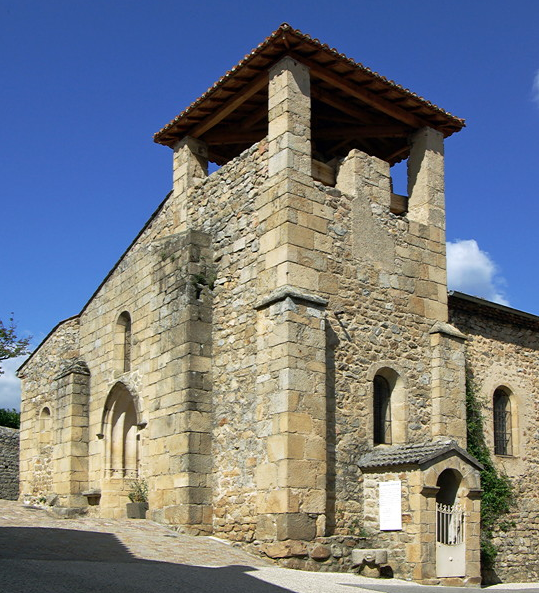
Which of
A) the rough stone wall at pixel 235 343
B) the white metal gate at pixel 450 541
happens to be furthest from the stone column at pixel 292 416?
the white metal gate at pixel 450 541

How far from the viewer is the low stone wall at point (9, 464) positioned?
2497cm

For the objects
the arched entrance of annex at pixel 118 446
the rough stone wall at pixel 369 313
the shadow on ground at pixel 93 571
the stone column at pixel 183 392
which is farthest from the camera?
the arched entrance of annex at pixel 118 446

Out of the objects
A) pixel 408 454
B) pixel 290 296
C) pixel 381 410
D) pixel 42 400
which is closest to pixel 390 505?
pixel 408 454

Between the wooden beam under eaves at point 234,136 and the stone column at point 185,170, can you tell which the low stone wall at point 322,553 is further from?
the wooden beam under eaves at point 234,136

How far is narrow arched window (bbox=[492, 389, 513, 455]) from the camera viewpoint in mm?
16609

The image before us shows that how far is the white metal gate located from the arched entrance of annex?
6566 mm

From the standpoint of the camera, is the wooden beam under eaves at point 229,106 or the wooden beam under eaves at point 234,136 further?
the wooden beam under eaves at point 234,136

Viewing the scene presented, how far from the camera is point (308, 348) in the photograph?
1238 centimetres

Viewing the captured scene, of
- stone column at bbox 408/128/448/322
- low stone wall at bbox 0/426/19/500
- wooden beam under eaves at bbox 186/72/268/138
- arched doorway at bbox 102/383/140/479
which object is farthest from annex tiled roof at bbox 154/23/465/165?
low stone wall at bbox 0/426/19/500

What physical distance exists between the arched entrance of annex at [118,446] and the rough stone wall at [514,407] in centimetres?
679

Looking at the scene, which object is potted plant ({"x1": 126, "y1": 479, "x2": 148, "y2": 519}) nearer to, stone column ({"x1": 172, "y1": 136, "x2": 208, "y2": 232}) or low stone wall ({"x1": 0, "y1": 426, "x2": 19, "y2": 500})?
stone column ({"x1": 172, "y1": 136, "x2": 208, "y2": 232})

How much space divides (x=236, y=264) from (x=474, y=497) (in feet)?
17.8

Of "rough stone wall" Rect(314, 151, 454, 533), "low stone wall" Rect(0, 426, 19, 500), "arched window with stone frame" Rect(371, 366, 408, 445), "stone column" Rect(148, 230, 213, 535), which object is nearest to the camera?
"rough stone wall" Rect(314, 151, 454, 533)

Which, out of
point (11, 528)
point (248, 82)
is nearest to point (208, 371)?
point (11, 528)
